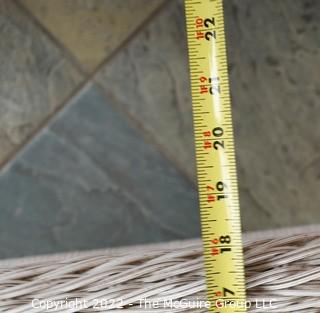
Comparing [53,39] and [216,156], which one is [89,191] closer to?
[53,39]

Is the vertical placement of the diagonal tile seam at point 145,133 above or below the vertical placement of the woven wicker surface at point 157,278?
above

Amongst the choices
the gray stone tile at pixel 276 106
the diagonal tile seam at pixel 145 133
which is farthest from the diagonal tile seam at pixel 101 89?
the gray stone tile at pixel 276 106

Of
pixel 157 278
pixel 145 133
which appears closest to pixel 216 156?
pixel 157 278

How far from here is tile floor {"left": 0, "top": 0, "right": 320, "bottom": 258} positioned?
0.95 metres

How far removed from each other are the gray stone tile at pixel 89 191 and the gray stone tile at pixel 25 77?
3 centimetres

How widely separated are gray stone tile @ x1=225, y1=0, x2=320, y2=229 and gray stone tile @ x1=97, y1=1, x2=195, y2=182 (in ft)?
0.27

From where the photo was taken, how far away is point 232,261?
589mm

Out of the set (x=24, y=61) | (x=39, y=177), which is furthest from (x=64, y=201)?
(x=24, y=61)

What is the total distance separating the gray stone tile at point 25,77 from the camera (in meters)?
0.96

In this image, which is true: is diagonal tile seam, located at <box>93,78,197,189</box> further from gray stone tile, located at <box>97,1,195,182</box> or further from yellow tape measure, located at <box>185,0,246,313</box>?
yellow tape measure, located at <box>185,0,246,313</box>

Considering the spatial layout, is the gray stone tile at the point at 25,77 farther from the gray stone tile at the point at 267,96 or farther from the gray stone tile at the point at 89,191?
the gray stone tile at the point at 267,96

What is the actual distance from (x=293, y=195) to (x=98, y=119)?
1.12 ft

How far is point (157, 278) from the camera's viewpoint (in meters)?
0.61

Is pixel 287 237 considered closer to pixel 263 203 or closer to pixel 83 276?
pixel 83 276
